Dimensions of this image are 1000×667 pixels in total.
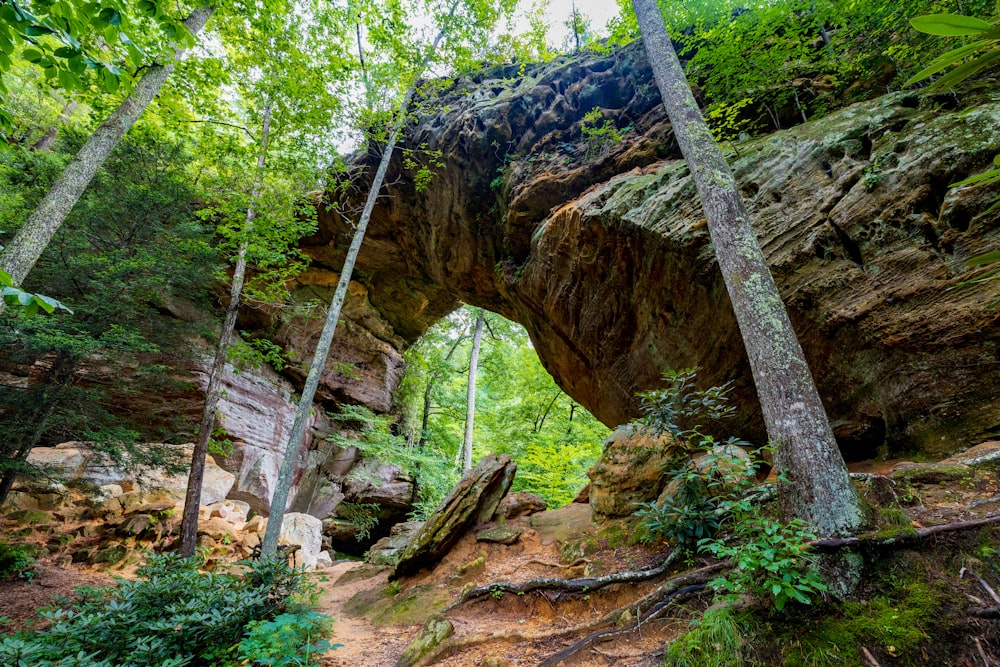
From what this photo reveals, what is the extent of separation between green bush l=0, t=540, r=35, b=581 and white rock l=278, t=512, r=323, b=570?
4.05 meters

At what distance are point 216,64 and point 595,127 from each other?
25.6 ft

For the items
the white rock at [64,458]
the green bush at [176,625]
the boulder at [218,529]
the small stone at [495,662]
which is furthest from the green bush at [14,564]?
the small stone at [495,662]

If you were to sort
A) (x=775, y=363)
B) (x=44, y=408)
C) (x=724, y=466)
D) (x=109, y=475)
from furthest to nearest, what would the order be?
1. (x=109, y=475)
2. (x=44, y=408)
3. (x=724, y=466)
4. (x=775, y=363)

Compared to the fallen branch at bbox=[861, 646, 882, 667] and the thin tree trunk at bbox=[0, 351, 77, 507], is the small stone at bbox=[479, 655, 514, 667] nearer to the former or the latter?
the fallen branch at bbox=[861, 646, 882, 667]

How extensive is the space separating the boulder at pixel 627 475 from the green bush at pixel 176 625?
4.19m

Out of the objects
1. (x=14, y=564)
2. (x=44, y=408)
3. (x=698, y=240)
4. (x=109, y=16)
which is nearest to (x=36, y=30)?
(x=109, y=16)

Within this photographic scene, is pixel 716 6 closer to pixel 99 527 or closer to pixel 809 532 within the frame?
pixel 809 532

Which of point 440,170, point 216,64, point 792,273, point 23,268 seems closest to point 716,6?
point 792,273

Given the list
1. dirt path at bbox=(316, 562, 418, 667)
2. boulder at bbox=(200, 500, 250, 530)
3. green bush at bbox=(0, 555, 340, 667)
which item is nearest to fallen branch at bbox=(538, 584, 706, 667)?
green bush at bbox=(0, 555, 340, 667)

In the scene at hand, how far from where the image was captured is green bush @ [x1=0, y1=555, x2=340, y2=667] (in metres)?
3.48

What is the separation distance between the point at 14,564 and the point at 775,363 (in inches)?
426

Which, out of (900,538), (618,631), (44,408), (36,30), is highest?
(36,30)

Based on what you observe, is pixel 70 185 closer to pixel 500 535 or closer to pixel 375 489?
pixel 500 535

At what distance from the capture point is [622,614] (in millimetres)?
3955
